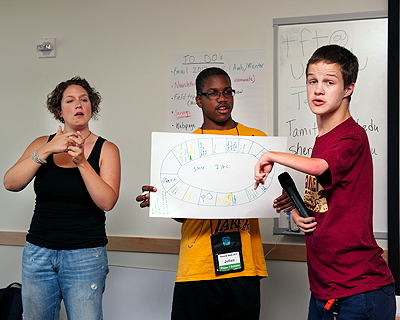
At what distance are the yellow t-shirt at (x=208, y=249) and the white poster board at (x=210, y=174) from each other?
3.5 inches

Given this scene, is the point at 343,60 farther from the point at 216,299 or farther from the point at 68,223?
the point at 68,223

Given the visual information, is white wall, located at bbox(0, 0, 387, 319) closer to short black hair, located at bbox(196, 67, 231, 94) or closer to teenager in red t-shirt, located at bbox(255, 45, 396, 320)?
short black hair, located at bbox(196, 67, 231, 94)

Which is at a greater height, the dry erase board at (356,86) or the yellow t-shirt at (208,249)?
the dry erase board at (356,86)

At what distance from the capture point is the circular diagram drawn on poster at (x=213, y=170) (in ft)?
5.07

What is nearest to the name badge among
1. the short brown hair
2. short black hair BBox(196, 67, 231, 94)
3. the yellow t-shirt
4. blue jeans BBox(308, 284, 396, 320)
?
Result: the yellow t-shirt

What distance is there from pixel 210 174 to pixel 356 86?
120cm

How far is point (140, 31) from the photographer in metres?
2.49

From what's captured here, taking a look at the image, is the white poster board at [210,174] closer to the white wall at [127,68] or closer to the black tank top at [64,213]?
the black tank top at [64,213]

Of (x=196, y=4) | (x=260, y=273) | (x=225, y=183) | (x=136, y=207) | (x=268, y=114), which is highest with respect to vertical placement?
(x=196, y=4)

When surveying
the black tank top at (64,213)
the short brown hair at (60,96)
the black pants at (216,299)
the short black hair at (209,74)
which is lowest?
the black pants at (216,299)

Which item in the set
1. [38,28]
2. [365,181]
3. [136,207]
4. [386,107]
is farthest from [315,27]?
[38,28]

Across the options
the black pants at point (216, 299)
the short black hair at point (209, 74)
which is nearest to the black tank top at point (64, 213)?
the black pants at point (216, 299)

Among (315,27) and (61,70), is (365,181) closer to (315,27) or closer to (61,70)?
(315,27)

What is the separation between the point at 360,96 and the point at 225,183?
1.16 meters
